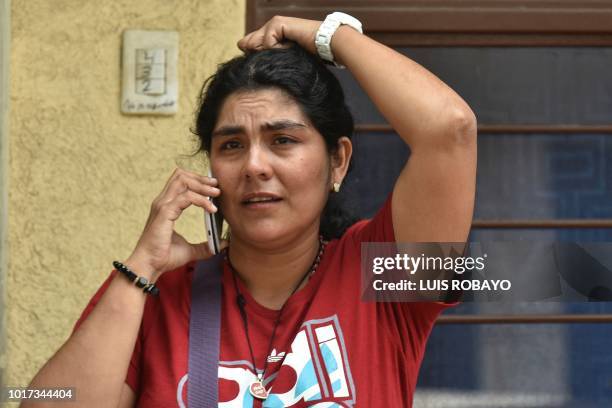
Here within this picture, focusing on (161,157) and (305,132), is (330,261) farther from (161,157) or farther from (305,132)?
(161,157)

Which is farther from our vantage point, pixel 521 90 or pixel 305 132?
pixel 521 90

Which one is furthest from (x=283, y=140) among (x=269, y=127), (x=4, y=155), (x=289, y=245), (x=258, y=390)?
Result: (x=4, y=155)

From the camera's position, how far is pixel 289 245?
Result: 2324 millimetres

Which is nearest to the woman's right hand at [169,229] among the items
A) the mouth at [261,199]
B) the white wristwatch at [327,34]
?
the mouth at [261,199]

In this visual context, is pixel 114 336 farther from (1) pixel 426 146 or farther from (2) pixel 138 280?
(1) pixel 426 146

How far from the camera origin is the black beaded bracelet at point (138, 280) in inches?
86.4

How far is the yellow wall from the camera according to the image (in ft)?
10.9

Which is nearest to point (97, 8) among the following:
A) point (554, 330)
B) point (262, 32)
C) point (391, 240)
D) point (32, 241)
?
point (32, 241)

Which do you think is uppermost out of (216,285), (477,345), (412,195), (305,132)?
(305,132)

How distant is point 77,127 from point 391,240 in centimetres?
159

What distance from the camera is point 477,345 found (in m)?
3.53

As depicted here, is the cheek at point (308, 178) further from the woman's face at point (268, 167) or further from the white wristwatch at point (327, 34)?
the white wristwatch at point (327, 34)

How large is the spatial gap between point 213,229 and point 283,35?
0.55m

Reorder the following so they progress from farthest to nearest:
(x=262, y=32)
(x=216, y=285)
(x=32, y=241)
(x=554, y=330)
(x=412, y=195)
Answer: (x=554, y=330), (x=32, y=241), (x=262, y=32), (x=216, y=285), (x=412, y=195)
